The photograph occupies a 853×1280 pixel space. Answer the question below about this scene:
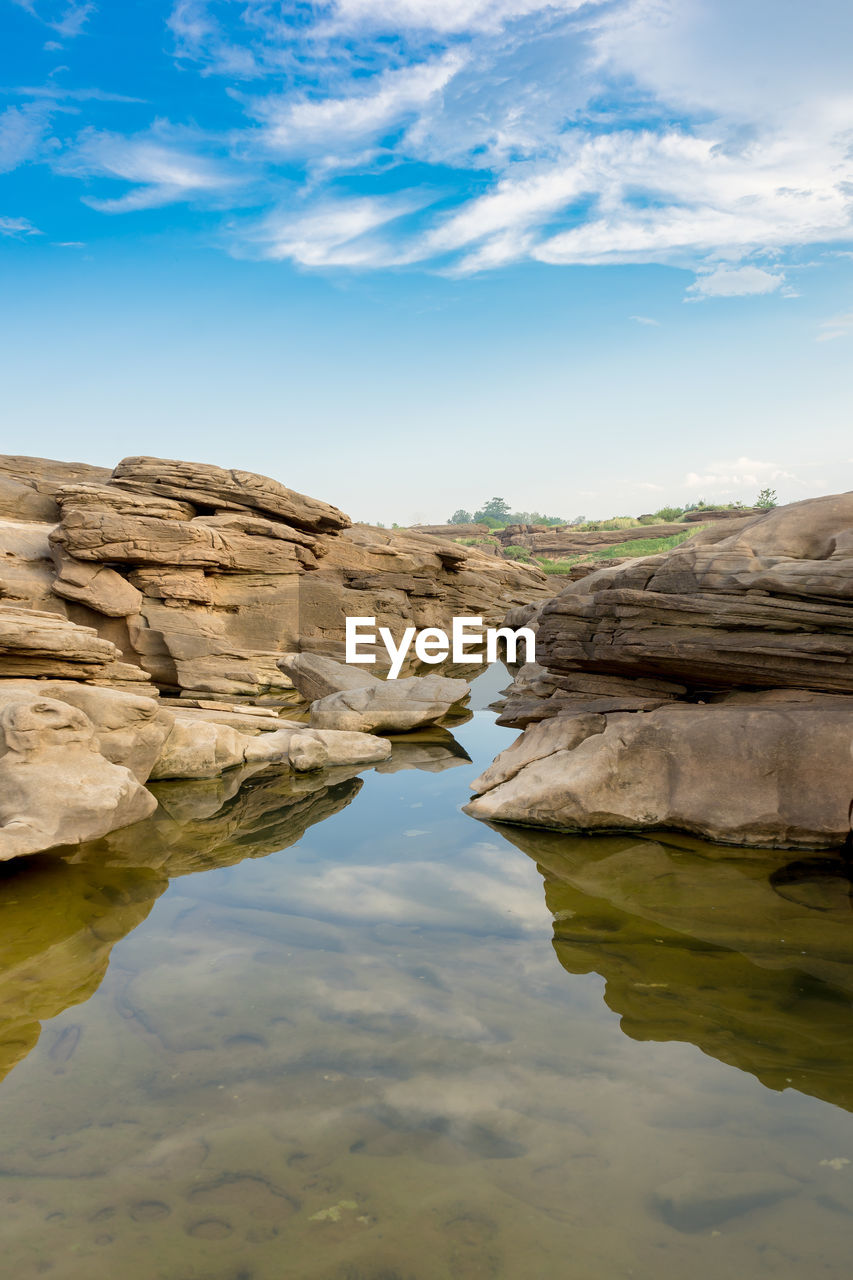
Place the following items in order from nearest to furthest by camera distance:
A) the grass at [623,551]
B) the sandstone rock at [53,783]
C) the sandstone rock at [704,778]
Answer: the sandstone rock at [53,783], the sandstone rock at [704,778], the grass at [623,551]

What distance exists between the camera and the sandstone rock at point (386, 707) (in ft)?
42.6

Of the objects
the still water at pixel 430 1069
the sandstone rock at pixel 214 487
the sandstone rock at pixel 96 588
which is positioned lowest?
the still water at pixel 430 1069

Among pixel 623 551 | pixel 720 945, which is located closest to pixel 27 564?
pixel 720 945

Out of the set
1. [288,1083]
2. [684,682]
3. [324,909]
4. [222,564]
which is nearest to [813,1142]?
[288,1083]

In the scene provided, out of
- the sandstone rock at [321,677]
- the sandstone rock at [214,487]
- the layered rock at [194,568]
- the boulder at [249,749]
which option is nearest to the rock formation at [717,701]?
the boulder at [249,749]

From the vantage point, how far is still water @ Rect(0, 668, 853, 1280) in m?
2.91

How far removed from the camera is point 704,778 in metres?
7.51

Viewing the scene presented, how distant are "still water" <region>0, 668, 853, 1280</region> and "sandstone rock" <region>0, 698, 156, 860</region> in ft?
1.53

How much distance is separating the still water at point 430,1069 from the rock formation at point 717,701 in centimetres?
65

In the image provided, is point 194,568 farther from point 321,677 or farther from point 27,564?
point 321,677

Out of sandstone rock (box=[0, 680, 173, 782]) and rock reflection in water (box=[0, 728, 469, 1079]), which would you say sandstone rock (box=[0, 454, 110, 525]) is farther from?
rock reflection in water (box=[0, 728, 469, 1079])

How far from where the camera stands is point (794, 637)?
751cm

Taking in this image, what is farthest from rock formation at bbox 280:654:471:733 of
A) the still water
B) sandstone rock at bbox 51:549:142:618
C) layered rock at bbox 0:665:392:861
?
the still water

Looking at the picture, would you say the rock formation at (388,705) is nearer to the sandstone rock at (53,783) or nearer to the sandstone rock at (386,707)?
the sandstone rock at (386,707)
